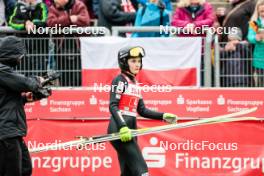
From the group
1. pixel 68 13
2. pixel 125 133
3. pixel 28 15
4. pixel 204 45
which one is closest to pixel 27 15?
pixel 28 15

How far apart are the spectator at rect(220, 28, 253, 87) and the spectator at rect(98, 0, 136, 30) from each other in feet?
5.80

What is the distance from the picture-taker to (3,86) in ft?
34.0

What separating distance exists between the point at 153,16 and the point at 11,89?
4101 mm

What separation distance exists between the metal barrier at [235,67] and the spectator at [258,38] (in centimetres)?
6

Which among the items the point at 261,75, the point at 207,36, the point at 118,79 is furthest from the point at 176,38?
the point at 118,79

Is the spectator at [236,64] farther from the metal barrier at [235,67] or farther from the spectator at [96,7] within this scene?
the spectator at [96,7]

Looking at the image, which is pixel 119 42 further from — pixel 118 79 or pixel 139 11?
pixel 118 79

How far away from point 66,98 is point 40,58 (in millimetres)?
871

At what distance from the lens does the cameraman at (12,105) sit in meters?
10.3

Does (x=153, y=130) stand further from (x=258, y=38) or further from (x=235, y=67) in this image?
(x=258, y=38)

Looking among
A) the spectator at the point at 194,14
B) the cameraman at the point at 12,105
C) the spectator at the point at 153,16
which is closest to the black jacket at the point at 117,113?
the cameraman at the point at 12,105

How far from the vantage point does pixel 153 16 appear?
13.9 m

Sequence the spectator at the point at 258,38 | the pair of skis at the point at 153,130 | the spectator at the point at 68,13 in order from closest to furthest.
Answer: the pair of skis at the point at 153,130, the spectator at the point at 258,38, the spectator at the point at 68,13

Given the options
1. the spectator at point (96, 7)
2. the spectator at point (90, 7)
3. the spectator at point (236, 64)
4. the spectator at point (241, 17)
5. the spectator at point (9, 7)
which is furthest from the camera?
the spectator at point (90, 7)
